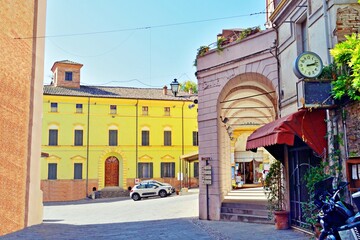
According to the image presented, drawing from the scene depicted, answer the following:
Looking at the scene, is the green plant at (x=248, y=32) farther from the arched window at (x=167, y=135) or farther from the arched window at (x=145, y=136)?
the arched window at (x=167, y=135)

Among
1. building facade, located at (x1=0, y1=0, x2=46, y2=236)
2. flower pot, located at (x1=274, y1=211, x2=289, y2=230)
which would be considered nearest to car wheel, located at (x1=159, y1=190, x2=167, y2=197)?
building facade, located at (x1=0, y1=0, x2=46, y2=236)

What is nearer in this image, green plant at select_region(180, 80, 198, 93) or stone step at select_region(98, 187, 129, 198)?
stone step at select_region(98, 187, 129, 198)

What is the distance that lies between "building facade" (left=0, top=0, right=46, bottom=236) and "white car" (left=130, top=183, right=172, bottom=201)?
50.4 ft

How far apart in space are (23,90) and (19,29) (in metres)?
2.16

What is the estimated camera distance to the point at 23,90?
1386 cm

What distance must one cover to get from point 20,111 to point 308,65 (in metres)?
10.1

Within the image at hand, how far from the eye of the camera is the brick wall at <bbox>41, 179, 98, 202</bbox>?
35188 mm

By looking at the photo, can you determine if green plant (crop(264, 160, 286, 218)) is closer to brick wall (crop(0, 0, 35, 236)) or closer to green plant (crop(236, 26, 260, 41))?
green plant (crop(236, 26, 260, 41))

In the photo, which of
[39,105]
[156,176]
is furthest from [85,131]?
[39,105]

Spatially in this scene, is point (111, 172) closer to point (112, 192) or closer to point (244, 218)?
point (112, 192)

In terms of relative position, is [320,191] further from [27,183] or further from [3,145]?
[27,183]

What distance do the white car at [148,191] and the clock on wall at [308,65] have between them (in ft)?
79.0

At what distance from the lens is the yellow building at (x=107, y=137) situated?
36.3 meters


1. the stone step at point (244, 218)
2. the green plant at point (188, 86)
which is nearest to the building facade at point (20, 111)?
the stone step at point (244, 218)
